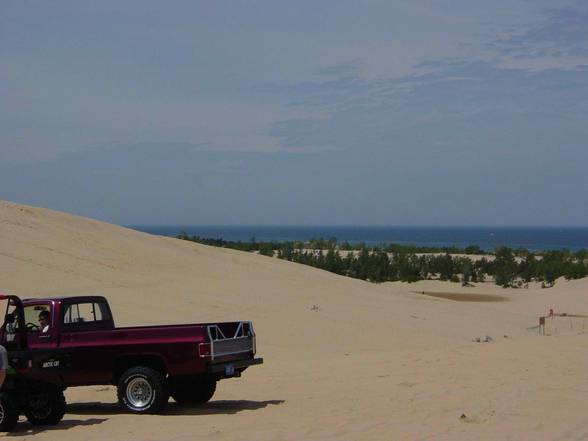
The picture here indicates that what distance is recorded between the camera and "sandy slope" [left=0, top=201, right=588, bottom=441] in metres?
10.9

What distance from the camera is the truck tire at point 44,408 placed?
37.2ft

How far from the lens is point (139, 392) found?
478 inches

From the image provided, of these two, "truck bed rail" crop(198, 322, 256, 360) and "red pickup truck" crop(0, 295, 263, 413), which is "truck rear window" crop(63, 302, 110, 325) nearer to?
"red pickup truck" crop(0, 295, 263, 413)

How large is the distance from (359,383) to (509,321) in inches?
743

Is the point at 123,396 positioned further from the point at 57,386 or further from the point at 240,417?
the point at 240,417

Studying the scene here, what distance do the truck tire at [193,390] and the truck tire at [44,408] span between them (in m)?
2.31

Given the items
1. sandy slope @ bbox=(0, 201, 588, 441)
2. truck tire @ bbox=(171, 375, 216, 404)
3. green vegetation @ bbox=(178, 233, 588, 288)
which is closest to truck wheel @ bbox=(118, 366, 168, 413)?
sandy slope @ bbox=(0, 201, 588, 441)

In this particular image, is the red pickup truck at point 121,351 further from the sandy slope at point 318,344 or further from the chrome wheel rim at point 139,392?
the sandy slope at point 318,344

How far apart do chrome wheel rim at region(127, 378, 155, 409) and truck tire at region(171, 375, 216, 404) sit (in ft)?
4.07

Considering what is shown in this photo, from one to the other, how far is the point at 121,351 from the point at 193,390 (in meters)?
1.71

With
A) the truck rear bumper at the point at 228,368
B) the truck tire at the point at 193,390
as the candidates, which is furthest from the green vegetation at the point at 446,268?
the truck rear bumper at the point at 228,368

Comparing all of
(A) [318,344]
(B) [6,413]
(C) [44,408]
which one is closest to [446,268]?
(A) [318,344]

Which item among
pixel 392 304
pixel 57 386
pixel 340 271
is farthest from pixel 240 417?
pixel 340 271

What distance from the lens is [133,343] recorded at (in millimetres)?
12117
